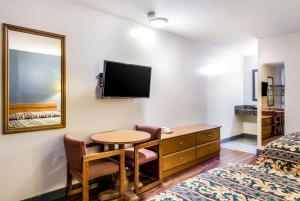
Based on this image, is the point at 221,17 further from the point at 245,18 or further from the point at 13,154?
the point at 13,154

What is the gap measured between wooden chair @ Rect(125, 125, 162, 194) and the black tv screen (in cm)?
60

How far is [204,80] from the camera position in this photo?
4984 millimetres

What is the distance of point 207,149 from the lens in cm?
408

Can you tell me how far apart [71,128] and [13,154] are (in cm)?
70

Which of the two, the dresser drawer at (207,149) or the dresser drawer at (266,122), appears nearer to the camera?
the dresser drawer at (207,149)

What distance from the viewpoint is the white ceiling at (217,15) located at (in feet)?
9.21

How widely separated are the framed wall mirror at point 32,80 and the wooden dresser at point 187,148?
1.61 metres

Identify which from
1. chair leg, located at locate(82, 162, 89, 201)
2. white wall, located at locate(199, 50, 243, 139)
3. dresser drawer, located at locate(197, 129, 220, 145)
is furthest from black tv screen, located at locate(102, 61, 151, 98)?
white wall, located at locate(199, 50, 243, 139)

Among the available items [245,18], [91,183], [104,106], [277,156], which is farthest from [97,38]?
[277,156]

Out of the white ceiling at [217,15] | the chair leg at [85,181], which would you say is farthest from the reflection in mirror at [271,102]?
the chair leg at [85,181]

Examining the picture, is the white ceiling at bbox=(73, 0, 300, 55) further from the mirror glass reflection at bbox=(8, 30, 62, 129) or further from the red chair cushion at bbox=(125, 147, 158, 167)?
the red chair cushion at bbox=(125, 147, 158, 167)

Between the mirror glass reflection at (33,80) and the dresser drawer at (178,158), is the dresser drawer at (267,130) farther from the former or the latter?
the mirror glass reflection at (33,80)

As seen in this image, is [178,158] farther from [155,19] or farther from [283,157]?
[155,19]

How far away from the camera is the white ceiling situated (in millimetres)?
2809
